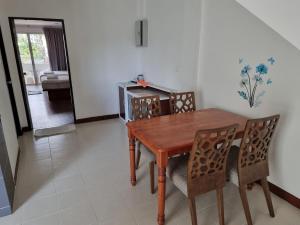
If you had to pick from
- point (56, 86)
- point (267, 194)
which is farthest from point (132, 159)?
point (56, 86)

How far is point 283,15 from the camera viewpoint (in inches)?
58.0

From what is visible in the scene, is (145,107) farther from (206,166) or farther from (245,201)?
(245,201)

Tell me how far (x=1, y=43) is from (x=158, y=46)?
2561 millimetres

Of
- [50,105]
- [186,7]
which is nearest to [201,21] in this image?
[186,7]

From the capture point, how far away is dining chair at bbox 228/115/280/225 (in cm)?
165

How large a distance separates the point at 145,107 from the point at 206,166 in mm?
1092

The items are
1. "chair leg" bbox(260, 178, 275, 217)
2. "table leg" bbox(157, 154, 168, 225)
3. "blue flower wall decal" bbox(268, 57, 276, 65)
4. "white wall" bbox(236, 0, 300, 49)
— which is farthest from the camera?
"blue flower wall decal" bbox(268, 57, 276, 65)

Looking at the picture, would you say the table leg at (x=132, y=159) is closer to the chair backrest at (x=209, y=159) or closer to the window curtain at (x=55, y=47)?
the chair backrest at (x=209, y=159)

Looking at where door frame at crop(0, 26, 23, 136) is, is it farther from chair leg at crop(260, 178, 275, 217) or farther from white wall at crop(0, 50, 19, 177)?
chair leg at crop(260, 178, 275, 217)

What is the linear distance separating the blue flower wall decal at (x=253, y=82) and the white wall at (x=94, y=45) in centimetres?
271

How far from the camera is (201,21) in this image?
111 inches

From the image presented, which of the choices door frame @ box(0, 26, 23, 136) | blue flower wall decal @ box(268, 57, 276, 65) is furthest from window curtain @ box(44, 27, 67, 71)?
blue flower wall decal @ box(268, 57, 276, 65)

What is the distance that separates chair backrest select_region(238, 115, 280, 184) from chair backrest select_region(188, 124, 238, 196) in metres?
0.15

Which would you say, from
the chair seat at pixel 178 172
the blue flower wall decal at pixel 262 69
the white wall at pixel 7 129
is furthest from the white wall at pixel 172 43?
the white wall at pixel 7 129
